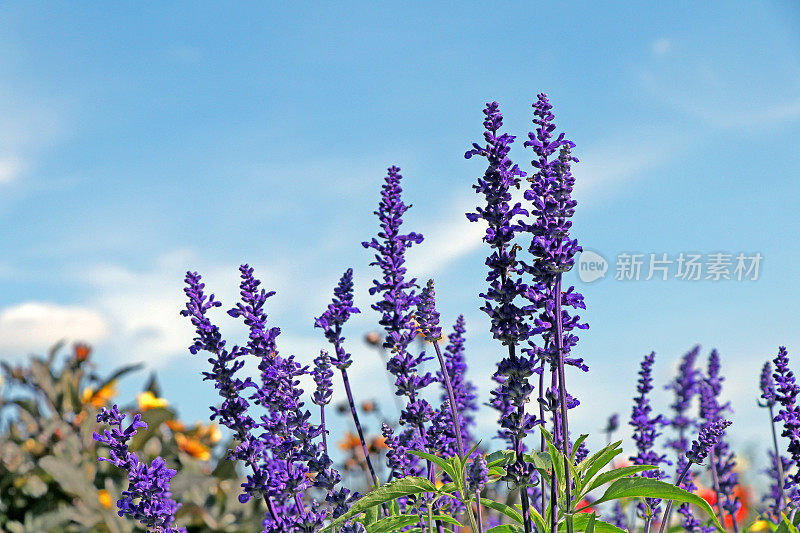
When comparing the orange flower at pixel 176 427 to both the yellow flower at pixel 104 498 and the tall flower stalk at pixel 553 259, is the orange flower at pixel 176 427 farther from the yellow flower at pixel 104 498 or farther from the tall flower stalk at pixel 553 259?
the tall flower stalk at pixel 553 259

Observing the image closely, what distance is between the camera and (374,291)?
321 cm

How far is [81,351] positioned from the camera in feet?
35.1

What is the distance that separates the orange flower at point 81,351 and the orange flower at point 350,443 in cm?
405

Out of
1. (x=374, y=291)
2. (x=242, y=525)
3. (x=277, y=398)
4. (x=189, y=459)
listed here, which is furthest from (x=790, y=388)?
(x=189, y=459)

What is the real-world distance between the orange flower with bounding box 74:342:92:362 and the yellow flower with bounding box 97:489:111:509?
2.74 meters

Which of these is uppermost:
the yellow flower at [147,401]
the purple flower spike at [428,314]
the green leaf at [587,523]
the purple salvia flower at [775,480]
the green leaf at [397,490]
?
the yellow flower at [147,401]

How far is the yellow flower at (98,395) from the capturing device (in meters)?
10.2

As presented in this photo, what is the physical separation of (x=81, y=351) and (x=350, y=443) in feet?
14.7

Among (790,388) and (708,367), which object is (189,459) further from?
(790,388)

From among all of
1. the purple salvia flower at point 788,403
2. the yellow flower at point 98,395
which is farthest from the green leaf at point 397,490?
the yellow flower at point 98,395

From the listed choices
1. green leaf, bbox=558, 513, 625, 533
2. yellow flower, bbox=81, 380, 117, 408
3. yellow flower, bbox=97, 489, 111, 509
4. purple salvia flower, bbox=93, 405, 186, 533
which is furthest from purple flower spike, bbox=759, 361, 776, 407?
yellow flower, bbox=81, 380, 117, 408

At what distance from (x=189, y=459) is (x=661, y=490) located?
690 cm

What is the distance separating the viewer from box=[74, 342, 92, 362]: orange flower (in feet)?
35.0

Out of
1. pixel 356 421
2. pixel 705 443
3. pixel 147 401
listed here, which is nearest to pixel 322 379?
pixel 356 421
